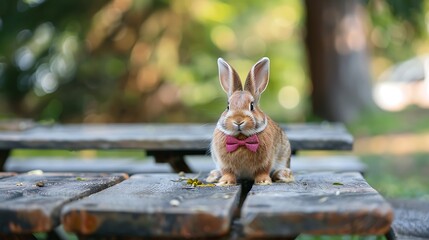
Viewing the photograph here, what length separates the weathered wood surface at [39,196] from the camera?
2055mm

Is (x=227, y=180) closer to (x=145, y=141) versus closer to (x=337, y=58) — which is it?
(x=145, y=141)

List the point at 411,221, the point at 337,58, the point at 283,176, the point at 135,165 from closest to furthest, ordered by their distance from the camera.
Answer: the point at 283,176, the point at 411,221, the point at 135,165, the point at 337,58

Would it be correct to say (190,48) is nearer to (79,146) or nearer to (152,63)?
(152,63)

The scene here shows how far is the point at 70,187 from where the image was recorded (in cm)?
259

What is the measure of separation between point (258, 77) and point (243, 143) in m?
0.31

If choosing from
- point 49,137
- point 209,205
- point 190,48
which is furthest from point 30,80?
point 209,205

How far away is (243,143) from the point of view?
104 inches

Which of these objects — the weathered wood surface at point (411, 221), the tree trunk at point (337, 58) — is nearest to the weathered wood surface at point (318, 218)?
the weathered wood surface at point (411, 221)

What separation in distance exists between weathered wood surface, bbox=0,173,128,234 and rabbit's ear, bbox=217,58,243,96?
62 cm

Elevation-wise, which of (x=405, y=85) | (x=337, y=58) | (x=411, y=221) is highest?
(x=337, y=58)

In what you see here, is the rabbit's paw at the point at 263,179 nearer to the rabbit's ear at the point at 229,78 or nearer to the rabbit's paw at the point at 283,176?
the rabbit's paw at the point at 283,176

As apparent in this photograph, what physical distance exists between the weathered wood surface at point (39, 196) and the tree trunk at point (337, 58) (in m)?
7.24

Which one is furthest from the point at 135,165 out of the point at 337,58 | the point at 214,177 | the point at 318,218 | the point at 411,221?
the point at 337,58

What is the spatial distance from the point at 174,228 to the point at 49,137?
2485mm
